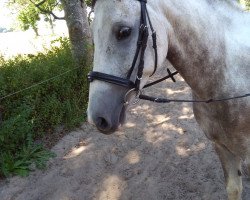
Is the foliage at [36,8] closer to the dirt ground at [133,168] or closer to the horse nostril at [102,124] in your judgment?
the dirt ground at [133,168]

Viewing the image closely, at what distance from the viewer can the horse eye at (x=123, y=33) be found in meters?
1.78

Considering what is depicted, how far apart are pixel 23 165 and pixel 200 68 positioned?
10.8 ft

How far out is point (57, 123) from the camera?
5305 millimetres

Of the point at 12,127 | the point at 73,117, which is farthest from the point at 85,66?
the point at 12,127

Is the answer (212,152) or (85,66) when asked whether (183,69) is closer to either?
(212,152)

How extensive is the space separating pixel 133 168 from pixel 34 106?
187cm

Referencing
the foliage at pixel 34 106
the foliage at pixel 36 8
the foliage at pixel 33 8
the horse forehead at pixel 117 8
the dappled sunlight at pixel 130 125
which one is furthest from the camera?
the foliage at pixel 33 8

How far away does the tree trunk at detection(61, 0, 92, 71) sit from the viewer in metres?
6.00

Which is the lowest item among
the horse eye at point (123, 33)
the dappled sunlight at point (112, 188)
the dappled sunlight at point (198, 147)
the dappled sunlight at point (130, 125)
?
the dappled sunlight at point (112, 188)

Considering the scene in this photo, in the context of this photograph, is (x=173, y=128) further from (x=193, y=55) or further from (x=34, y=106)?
(x=193, y=55)

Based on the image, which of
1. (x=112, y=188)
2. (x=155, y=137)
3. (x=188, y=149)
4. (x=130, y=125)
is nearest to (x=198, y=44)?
(x=112, y=188)

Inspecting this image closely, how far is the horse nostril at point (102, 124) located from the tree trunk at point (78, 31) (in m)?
4.44

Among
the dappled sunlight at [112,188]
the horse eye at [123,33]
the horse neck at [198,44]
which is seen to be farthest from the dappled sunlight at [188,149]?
the horse eye at [123,33]

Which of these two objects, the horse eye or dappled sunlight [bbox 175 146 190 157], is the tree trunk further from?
the horse eye
